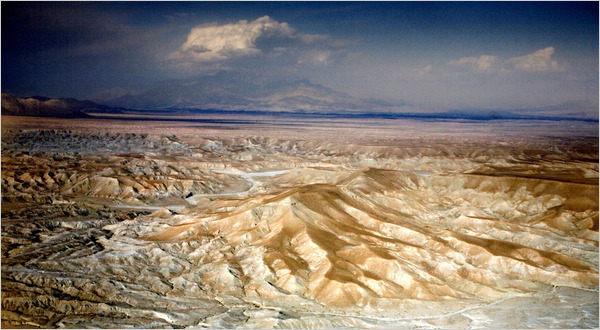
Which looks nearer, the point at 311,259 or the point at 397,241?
the point at 311,259

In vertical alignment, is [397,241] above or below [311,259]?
above

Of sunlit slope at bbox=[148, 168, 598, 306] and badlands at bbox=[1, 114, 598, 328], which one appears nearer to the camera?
badlands at bbox=[1, 114, 598, 328]

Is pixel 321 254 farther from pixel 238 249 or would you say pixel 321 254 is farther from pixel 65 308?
pixel 65 308

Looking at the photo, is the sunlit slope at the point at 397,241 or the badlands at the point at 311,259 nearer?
the badlands at the point at 311,259

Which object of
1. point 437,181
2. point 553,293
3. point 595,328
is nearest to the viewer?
point 595,328

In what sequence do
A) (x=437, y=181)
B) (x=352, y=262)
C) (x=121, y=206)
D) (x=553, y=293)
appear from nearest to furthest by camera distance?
(x=553, y=293) < (x=352, y=262) < (x=121, y=206) < (x=437, y=181)

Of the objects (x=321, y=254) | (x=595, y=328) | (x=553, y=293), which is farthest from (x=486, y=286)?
(x=321, y=254)

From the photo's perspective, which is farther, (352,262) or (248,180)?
(248,180)

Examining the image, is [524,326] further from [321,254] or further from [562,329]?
[321,254]
